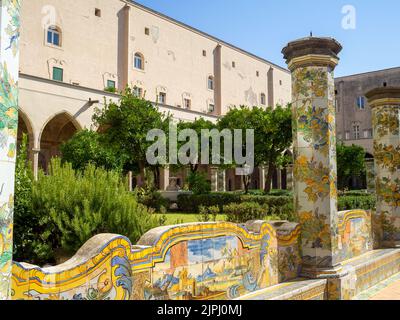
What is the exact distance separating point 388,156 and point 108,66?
921 inches

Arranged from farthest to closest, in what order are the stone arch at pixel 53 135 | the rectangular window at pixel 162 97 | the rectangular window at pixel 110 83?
the rectangular window at pixel 162 97 < the rectangular window at pixel 110 83 < the stone arch at pixel 53 135

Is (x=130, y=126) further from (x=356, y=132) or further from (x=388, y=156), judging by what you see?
(x=356, y=132)

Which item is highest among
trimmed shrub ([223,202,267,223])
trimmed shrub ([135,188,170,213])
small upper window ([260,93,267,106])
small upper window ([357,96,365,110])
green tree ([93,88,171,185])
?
small upper window ([260,93,267,106])

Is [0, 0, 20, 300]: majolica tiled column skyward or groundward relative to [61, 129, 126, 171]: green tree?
Result: groundward

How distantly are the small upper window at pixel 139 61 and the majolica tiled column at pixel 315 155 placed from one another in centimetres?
2557

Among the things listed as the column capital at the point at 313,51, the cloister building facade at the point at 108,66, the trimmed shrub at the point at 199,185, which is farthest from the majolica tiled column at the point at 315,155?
the cloister building facade at the point at 108,66

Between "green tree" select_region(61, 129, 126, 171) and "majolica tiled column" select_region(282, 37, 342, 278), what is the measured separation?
13930 millimetres

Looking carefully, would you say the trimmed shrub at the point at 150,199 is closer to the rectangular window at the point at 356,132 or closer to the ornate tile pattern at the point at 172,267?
the ornate tile pattern at the point at 172,267

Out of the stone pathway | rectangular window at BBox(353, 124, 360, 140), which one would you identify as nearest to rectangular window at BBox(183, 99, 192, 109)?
rectangular window at BBox(353, 124, 360, 140)

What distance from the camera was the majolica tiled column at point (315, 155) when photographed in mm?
5543

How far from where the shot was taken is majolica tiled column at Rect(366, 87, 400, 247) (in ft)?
28.0

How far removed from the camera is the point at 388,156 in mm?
8641

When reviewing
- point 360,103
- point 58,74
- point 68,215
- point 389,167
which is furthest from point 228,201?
point 360,103

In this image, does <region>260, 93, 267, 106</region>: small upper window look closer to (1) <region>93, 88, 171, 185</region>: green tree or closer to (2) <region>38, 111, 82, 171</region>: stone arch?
(2) <region>38, 111, 82, 171</region>: stone arch
